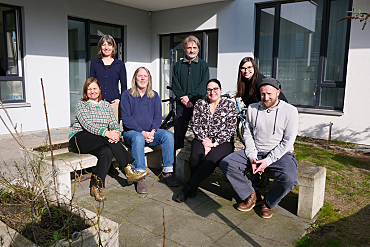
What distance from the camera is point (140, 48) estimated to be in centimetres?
952

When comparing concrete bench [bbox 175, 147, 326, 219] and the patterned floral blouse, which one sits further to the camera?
the patterned floral blouse

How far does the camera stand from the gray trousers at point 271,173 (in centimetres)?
307

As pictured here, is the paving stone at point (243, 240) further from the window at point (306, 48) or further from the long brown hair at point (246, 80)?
the window at point (306, 48)

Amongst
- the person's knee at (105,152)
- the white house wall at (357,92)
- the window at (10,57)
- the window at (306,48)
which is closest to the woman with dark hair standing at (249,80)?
the person's knee at (105,152)

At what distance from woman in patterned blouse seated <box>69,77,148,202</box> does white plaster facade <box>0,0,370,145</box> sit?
3712 mm

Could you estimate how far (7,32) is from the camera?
6758 mm

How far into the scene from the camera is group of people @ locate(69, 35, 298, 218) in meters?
3.22

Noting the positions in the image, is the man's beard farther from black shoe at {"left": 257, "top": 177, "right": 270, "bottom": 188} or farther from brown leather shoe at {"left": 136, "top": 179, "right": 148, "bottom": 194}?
brown leather shoe at {"left": 136, "top": 179, "right": 148, "bottom": 194}

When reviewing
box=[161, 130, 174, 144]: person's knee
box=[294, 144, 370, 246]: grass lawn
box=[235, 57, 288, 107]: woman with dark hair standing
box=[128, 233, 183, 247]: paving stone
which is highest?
box=[235, 57, 288, 107]: woman with dark hair standing

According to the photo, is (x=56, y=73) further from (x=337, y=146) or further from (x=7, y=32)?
(x=337, y=146)

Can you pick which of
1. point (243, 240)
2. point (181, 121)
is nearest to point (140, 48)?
point (181, 121)

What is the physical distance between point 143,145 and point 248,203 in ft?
4.81

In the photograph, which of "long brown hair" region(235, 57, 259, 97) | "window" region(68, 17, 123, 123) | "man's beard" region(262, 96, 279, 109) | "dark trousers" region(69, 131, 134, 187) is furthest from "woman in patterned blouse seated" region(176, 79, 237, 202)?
"window" region(68, 17, 123, 123)

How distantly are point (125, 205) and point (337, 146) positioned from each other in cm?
454
